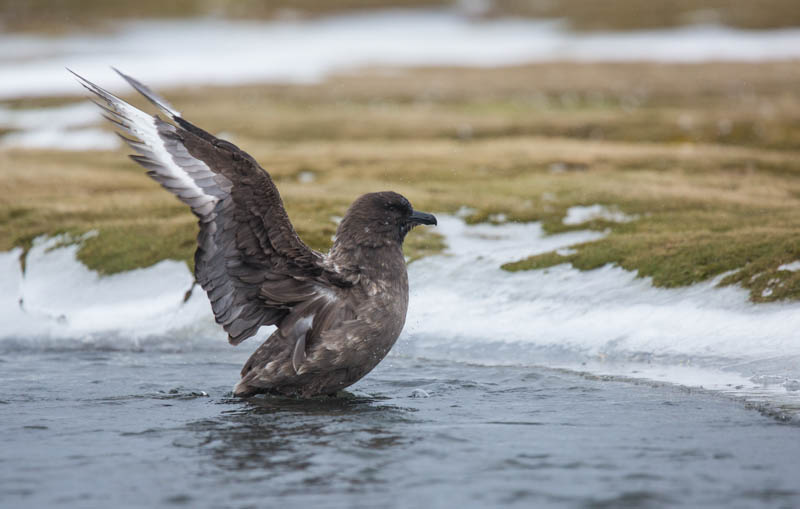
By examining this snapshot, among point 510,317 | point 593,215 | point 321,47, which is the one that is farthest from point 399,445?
point 321,47

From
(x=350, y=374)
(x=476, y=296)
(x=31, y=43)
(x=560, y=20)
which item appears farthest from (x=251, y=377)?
(x=560, y=20)

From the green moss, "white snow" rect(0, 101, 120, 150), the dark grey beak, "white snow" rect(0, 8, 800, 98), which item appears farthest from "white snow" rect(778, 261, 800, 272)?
"white snow" rect(0, 8, 800, 98)

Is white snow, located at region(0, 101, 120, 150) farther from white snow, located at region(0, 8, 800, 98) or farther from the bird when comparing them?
the bird

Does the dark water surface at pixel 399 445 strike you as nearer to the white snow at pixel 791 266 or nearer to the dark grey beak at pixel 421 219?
the dark grey beak at pixel 421 219

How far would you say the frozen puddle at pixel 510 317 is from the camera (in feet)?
35.9

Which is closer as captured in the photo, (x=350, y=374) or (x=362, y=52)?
(x=350, y=374)

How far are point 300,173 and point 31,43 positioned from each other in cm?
7644

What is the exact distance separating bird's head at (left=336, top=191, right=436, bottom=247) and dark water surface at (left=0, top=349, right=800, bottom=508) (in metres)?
1.64

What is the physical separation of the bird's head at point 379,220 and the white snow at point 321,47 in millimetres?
44760

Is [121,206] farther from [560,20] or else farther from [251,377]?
[560,20]

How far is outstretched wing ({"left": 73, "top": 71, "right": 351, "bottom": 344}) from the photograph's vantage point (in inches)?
361

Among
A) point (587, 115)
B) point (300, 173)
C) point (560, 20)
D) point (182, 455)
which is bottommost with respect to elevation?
point (182, 455)

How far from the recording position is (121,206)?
1944 centimetres

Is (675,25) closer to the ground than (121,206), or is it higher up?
higher up
